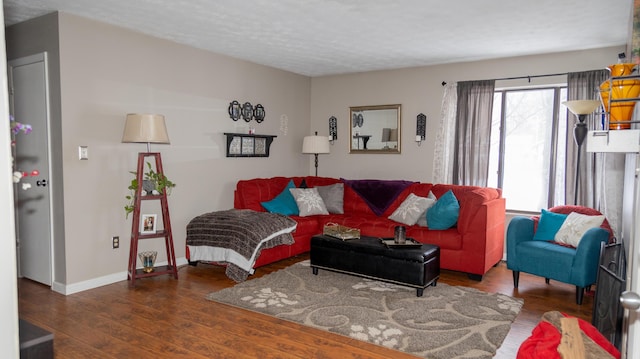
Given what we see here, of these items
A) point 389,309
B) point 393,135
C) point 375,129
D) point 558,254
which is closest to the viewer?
point 389,309

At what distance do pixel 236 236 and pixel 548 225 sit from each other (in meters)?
3.09

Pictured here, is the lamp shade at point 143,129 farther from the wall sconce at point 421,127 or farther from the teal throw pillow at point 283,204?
the wall sconce at point 421,127

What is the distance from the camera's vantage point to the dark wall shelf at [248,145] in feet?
17.7

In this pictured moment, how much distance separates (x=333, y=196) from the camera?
5750 millimetres

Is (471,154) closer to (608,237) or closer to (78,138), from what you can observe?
(608,237)

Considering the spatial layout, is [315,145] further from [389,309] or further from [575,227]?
[575,227]

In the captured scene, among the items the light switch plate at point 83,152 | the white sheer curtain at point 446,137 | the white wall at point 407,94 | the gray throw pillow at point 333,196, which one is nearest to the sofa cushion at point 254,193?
the gray throw pillow at point 333,196

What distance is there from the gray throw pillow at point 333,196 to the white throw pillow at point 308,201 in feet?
0.39

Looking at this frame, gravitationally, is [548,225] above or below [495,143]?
below

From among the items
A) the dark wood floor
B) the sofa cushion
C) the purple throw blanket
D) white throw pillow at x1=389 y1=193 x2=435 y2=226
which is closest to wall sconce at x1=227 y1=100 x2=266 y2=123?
the sofa cushion

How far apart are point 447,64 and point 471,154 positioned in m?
1.20

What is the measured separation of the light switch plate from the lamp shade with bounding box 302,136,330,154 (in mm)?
2911

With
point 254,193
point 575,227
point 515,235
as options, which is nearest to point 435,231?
point 515,235

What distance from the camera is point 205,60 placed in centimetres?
504
